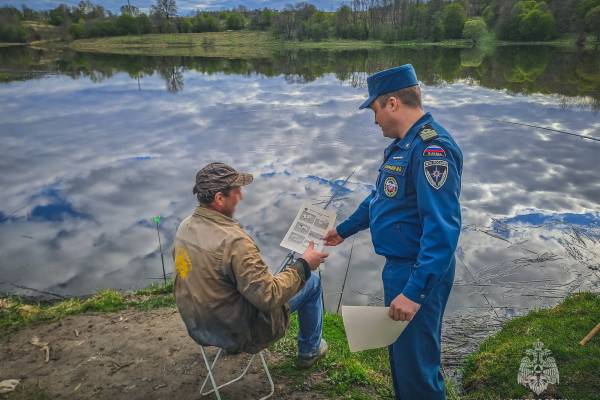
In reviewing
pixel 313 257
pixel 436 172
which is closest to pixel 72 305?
pixel 313 257

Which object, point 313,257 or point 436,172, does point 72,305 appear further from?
point 436,172

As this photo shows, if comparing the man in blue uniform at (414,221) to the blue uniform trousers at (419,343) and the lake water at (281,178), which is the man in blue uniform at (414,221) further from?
the lake water at (281,178)

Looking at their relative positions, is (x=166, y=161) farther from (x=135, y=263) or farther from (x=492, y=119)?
(x=492, y=119)

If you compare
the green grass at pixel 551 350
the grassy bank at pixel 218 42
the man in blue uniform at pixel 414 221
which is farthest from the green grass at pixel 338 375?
the grassy bank at pixel 218 42

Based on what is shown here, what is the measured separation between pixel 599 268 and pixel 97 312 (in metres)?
8.15

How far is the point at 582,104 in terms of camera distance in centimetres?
2067

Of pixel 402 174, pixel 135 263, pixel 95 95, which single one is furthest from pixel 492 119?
→ pixel 95 95

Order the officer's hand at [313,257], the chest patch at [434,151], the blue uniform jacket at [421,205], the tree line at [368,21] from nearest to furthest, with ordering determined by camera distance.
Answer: the blue uniform jacket at [421,205] < the chest patch at [434,151] < the officer's hand at [313,257] < the tree line at [368,21]

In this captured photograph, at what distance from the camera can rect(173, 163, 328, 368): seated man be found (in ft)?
9.93

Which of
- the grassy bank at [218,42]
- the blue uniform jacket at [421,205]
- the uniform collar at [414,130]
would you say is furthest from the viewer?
the grassy bank at [218,42]

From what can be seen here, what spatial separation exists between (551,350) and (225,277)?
12.8ft

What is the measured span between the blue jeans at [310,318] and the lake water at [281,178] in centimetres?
277

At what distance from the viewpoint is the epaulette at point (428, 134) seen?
113 inches

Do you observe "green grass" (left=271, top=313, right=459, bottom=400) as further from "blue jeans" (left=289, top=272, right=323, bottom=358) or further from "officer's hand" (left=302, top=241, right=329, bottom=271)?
"officer's hand" (left=302, top=241, right=329, bottom=271)
